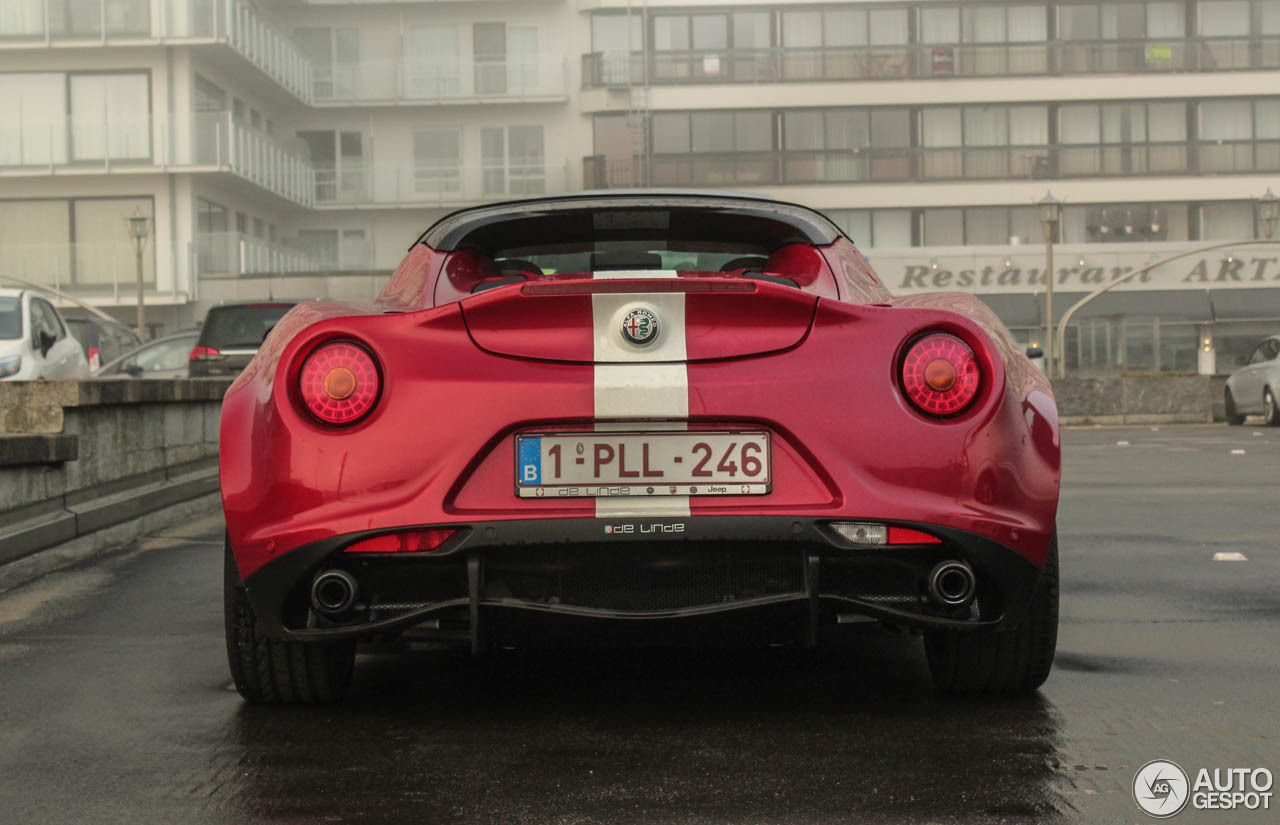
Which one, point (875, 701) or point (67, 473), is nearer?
point (875, 701)

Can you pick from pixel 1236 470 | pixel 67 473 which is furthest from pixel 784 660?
pixel 1236 470

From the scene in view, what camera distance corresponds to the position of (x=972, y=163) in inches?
1948

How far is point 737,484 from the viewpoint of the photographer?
3648mm

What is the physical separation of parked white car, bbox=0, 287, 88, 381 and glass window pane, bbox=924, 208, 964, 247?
35658 millimetres

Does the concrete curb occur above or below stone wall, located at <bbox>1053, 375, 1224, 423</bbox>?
below

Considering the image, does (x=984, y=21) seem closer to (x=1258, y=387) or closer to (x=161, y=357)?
(x=1258, y=387)

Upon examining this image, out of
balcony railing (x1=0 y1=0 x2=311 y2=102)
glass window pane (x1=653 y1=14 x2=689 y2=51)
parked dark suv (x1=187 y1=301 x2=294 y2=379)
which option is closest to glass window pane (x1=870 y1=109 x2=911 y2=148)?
glass window pane (x1=653 y1=14 x2=689 y2=51)

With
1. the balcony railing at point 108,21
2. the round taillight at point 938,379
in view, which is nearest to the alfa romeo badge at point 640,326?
the round taillight at point 938,379

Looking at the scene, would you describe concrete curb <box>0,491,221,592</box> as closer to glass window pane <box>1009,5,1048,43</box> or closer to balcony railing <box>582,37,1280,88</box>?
balcony railing <box>582,37,1280,88</box>

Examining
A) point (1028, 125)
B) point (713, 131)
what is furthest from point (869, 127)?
point (1028, 125)

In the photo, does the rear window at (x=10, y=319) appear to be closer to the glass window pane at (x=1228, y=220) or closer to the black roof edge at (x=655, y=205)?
the black roof edge at (x=655, y=205)

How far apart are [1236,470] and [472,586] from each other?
1226 centimetres

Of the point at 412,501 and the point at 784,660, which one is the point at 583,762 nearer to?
the point at 412,501

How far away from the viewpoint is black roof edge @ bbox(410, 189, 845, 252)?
456cm
